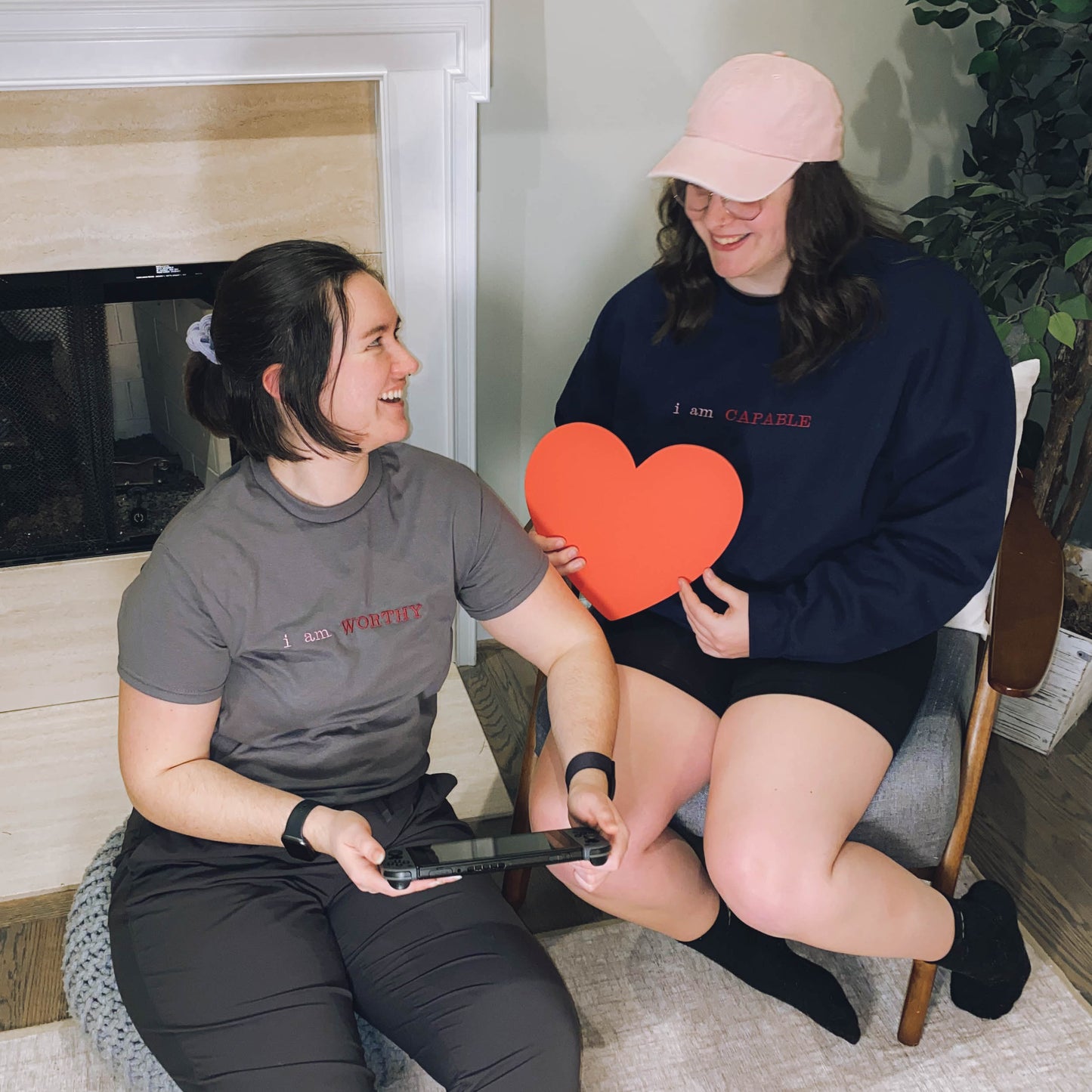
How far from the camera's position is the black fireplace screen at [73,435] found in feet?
6.64

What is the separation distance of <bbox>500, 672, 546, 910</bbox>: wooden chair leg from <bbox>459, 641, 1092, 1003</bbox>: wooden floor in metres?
0.07

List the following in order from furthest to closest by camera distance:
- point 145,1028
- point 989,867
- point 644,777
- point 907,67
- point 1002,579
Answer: point 907,67 < point 989,867 < point 1002,579 < point 644,777 < point 145,1028

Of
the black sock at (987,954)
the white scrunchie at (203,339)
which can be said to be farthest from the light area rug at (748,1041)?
the white scrunchie at (203,339)

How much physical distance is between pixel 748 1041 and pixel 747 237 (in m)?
1.14

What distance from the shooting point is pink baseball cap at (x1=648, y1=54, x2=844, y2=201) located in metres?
1.41

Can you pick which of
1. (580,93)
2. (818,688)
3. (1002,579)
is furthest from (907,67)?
(818,688)

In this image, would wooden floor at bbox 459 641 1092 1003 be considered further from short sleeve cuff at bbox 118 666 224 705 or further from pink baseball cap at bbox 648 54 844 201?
pink baseball cap at bbox 648 54 844 201

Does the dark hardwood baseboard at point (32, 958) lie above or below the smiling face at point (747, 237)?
below

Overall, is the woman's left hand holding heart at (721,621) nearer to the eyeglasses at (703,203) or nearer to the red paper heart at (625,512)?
the red paper heart at (625,512)

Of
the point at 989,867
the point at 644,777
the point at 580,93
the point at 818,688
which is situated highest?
the point at 580,93

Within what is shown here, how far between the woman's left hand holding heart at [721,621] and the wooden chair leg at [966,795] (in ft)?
1.07

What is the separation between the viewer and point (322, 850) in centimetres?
126

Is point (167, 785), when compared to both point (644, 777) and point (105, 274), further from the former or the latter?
point (105, 274)

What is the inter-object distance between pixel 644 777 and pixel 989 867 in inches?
32.9
